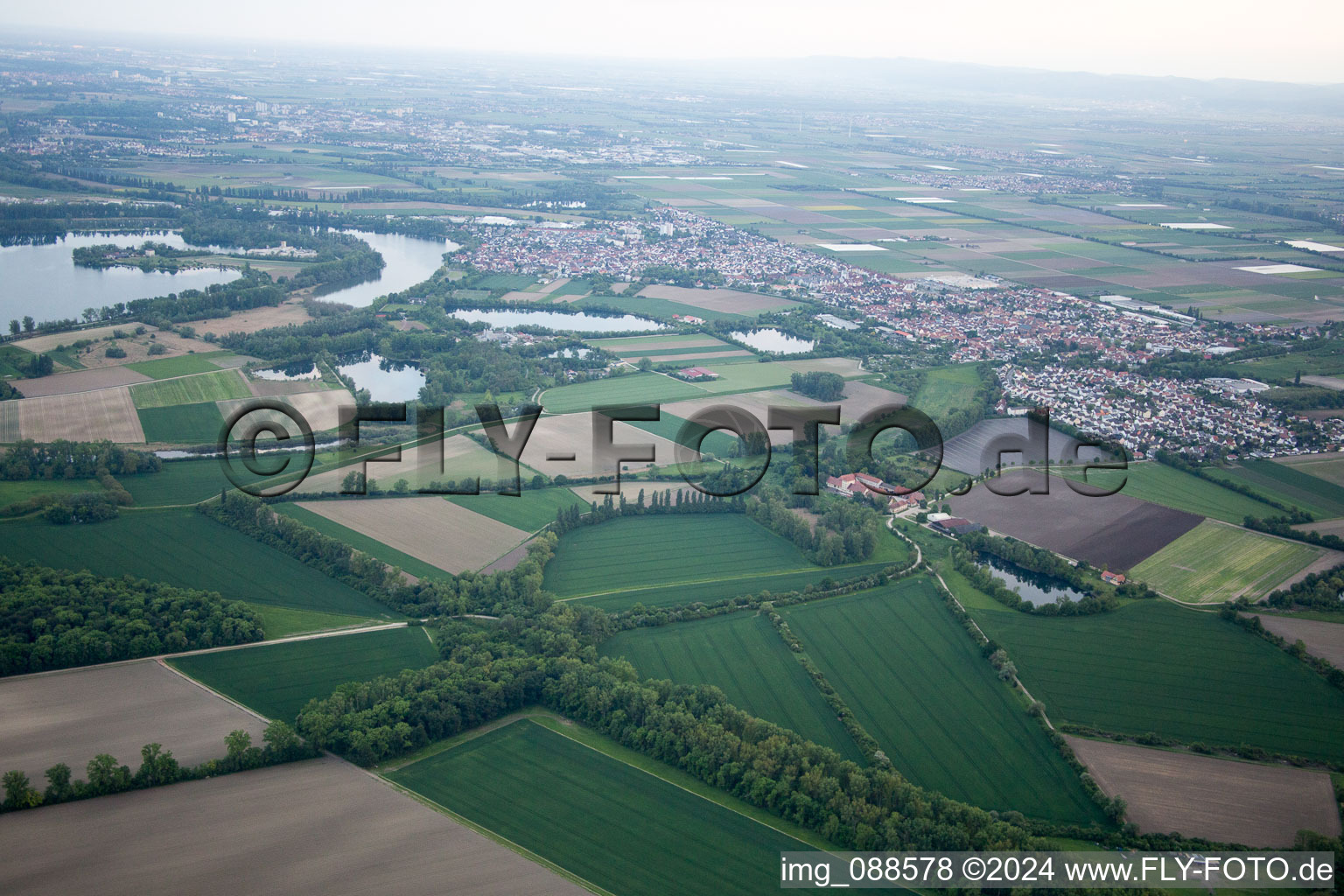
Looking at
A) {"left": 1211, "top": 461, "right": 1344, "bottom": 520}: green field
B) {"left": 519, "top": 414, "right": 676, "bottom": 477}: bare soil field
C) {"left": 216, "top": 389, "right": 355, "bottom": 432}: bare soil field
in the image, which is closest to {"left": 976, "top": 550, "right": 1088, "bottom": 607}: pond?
{"left": 1211, "top": 461, "right": 1344, "bottom": 520}: green field

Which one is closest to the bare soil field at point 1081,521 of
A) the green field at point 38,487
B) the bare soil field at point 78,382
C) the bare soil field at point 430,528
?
the bare soil field at point 430,528

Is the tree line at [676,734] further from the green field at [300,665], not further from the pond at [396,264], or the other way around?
the pond at [396,264]

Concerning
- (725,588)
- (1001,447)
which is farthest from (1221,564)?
(725,588)

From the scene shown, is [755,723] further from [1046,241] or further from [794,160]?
[794,160]

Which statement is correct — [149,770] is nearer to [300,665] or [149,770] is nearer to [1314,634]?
[300,665]

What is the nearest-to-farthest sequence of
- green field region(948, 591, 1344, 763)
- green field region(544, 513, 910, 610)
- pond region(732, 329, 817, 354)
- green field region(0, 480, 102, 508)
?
1. green field region(948, 591, 1344, 763)
2. green field region(544, 513, 910, 610)
3. green field region(0, 480, 102, 508)
4. pond region(732, 329, 817, 354)

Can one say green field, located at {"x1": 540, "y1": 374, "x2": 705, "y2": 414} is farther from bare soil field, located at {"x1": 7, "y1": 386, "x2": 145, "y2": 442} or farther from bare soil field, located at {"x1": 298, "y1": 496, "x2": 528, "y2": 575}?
bare soil field, located at {"x1": 7, "y1": 386, "x2": 145, "y2": 442}
